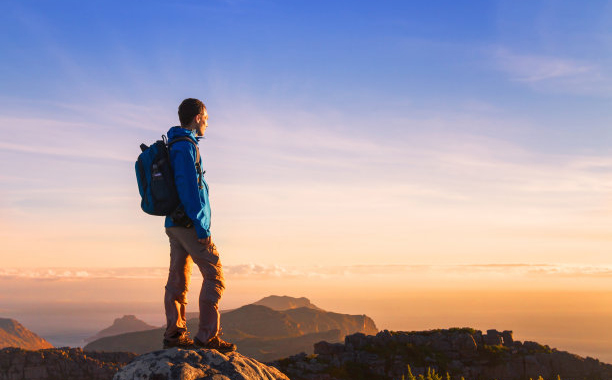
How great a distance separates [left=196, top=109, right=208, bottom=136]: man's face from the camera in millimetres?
10008

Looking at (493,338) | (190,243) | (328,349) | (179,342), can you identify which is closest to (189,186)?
(190,243)

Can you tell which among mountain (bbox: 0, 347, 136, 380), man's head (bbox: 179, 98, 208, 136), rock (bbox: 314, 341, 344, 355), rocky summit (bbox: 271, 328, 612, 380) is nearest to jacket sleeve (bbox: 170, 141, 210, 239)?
man's head (bbox: 179, 98, 208, 136)

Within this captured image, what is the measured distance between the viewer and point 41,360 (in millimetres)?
120188

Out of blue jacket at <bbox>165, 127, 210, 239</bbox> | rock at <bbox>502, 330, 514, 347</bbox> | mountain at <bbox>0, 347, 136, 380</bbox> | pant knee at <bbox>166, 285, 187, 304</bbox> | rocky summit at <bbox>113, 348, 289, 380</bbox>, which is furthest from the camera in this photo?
mountain at <bbox>0, 347, 136, 380</bbox>

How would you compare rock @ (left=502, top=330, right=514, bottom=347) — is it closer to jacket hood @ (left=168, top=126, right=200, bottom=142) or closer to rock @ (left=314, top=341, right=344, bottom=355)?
rock @ (left=314, top=341, right=344, bottom=355)

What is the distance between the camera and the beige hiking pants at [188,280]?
31.2ft

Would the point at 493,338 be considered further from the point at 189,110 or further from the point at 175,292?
the point at 189,110

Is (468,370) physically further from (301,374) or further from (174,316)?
(174,316)

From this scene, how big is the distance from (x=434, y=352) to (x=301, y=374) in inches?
681

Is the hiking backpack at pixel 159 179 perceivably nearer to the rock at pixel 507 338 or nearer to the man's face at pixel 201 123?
the man's face at pixel 201 123

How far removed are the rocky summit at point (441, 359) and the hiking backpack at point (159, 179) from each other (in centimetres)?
6043

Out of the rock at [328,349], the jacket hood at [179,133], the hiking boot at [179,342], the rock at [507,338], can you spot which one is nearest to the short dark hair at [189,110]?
the jacket hood at [179,133]

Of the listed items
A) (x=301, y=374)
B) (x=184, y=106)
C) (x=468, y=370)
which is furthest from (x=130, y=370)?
(x=468, y=370)

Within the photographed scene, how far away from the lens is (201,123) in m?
10.1
